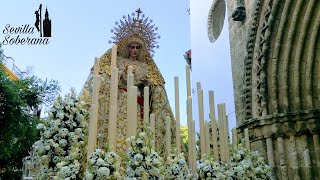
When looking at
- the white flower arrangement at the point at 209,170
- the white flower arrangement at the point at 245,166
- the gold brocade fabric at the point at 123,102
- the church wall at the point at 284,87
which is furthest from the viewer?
the church wall at the point at 284,87

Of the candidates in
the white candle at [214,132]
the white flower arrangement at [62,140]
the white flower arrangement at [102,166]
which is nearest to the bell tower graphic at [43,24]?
the white candle at [214,132]

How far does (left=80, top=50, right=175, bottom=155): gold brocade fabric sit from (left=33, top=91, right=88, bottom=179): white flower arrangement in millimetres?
457

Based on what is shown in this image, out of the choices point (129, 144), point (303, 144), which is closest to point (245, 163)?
point (129, 144)

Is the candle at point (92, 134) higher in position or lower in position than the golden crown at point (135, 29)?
lower

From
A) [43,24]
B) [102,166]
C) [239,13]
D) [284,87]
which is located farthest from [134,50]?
[43,24]

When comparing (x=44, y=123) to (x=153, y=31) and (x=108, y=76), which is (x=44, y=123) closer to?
(x=108, y=76)

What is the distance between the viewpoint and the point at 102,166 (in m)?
1.83

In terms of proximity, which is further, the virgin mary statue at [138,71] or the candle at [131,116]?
the virgin mary statue at [138,71]

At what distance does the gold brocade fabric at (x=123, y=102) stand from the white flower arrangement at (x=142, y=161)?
614mm

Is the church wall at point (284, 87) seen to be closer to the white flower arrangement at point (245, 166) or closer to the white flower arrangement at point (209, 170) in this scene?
the white flower arrangement at point (245, 166)

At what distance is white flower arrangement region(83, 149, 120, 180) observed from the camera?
179 cm

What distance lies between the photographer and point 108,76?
3.27 meters

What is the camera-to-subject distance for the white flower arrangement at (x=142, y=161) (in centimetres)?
199

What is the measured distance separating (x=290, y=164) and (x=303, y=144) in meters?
0.29
